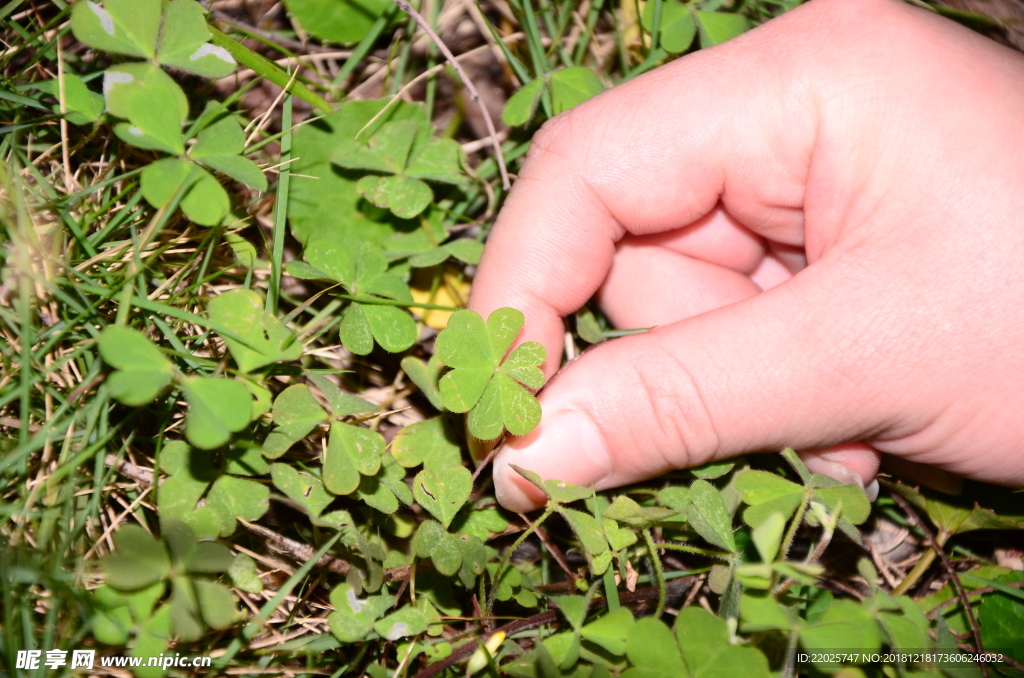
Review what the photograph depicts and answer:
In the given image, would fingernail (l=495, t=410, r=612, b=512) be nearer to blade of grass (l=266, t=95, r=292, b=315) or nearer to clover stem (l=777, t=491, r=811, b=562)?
clover stem (l=777, t=491, r=811, b=562)

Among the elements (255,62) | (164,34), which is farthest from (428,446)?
(164,34)

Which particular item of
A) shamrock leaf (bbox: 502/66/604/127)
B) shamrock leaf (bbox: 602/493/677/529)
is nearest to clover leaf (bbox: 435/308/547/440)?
shamrock leaf (bbox: 602/493/677/529)

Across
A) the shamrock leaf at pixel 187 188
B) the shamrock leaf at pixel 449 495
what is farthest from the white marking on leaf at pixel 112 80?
the shamrock leaf at pixel 449 495

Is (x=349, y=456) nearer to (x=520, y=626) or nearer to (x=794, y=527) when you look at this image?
(x=520, y=626)

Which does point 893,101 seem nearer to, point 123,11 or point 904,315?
point 904,315

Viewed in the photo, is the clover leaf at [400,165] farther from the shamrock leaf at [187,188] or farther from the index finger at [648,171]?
the shamrock leaf at [187,188]

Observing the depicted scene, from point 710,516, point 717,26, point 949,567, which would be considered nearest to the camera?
point 710,516

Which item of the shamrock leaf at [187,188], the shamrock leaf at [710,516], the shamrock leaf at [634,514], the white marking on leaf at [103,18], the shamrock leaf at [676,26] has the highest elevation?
the shamrock leaf at [676,26]
